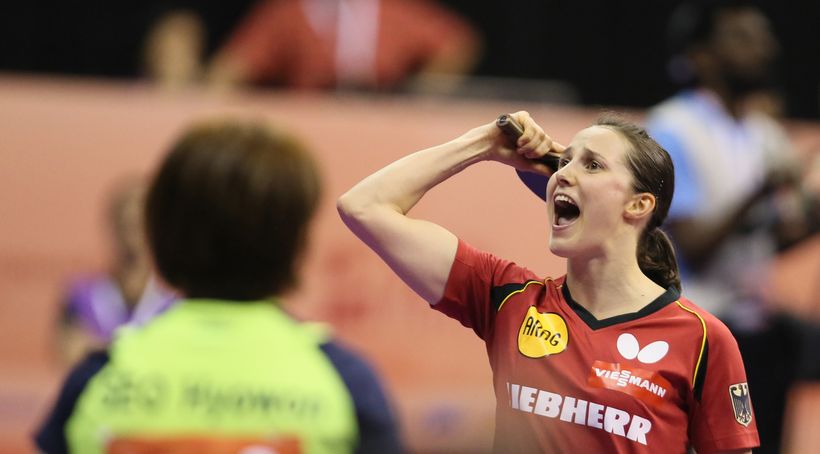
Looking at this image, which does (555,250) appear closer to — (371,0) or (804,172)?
(804,172)

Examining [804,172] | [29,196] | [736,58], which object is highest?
[736,58]

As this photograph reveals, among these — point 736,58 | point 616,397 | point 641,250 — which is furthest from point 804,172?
point 616,397

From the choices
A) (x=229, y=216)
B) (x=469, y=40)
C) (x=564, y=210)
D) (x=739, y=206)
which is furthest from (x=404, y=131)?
(x=229, y=216)

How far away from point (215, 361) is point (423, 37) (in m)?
5.45

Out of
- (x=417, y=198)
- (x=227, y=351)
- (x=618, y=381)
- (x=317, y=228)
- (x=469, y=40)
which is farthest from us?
(x=469, y=40)

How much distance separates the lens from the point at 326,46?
7258 mm

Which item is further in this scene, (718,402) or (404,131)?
(404,131)

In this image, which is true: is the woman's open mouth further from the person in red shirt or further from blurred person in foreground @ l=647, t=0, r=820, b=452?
blurred person in foreground @ l=647, t=0, r=820, b=452

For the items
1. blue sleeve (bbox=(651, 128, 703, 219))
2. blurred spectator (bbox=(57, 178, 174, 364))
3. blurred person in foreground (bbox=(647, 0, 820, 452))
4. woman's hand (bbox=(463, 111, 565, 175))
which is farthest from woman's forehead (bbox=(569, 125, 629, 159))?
blurred spectator (bbox=(57, 178, 174, 364))

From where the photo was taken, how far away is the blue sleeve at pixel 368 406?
2295 mm

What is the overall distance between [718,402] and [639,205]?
43 centimetres

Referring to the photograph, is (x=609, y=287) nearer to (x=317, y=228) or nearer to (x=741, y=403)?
(x=741, y=403)

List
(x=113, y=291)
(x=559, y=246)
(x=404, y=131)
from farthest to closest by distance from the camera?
(x=404, y=131) < (x=113, y=291) < (x=559, y=246)

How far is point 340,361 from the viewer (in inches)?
91.7
